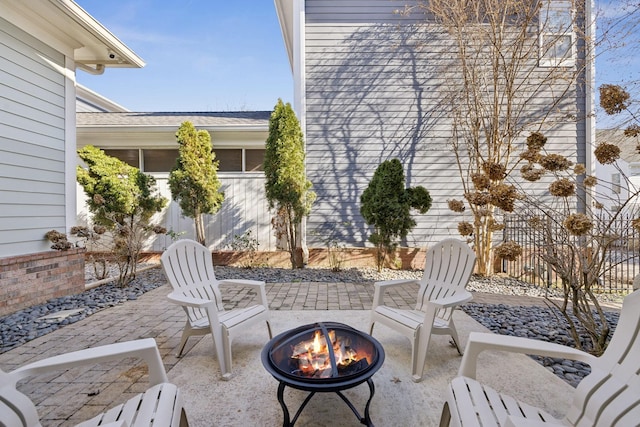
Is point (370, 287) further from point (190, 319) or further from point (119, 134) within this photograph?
point (119, 134)

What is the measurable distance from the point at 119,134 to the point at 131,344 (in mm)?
6782

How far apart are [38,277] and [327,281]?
13.2ft

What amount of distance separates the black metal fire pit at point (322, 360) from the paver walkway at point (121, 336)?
1.12 m

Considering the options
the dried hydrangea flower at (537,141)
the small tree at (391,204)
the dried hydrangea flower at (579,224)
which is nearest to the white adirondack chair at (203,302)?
the dried hydrangea flower at (579,224)

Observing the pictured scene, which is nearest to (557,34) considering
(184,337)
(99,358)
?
(184,337)

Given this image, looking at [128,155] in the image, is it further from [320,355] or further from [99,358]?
[320,355]

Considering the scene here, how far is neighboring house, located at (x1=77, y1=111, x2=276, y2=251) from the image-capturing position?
6.73m

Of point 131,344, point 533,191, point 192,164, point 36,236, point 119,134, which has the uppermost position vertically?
point 119,134

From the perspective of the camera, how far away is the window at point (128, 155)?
710 cm

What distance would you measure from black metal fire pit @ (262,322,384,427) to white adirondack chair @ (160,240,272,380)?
561 mm

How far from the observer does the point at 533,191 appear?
258 inches

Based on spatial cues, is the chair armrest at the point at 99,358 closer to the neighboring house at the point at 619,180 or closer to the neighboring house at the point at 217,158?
the neighboring house at the point at 619,180

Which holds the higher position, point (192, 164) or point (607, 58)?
point (607, 58)

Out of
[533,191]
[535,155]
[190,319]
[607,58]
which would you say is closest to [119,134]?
[190,319]
